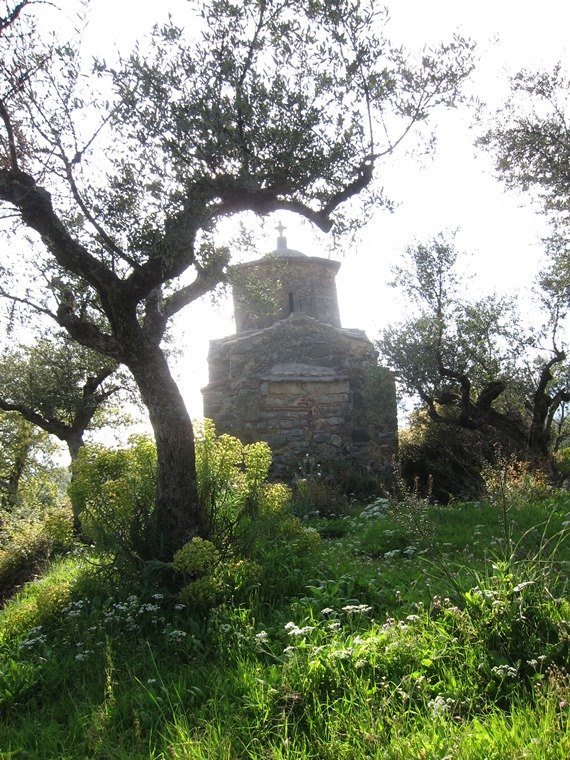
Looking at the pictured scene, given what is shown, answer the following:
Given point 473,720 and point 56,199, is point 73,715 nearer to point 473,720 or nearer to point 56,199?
point 473,720

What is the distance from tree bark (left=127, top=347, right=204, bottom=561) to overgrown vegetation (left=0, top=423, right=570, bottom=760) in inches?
11.9

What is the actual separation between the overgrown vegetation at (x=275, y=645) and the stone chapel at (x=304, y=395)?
7033 mm

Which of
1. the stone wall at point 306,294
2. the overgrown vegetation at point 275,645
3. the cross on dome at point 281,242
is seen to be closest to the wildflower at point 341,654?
the overgrown vegetation at point 275,645

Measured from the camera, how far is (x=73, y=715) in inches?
155

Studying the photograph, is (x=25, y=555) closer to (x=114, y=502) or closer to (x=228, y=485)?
(x=114, y=502)

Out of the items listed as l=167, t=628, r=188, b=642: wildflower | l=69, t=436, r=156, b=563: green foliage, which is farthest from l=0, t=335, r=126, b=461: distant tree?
l=167, t=628, r=188, b=642: wildflower

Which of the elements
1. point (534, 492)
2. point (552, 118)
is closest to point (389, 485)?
point (534, 492)

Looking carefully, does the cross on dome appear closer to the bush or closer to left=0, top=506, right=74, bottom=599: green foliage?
the bush

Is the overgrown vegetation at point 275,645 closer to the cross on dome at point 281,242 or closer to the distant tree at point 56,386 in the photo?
the distant tree at point 56,386

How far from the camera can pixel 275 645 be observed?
424cm

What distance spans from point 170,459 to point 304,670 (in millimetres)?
3172

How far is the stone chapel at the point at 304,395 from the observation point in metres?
14.1

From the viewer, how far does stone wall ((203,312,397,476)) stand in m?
14.1

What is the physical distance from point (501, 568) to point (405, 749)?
5.33ft
